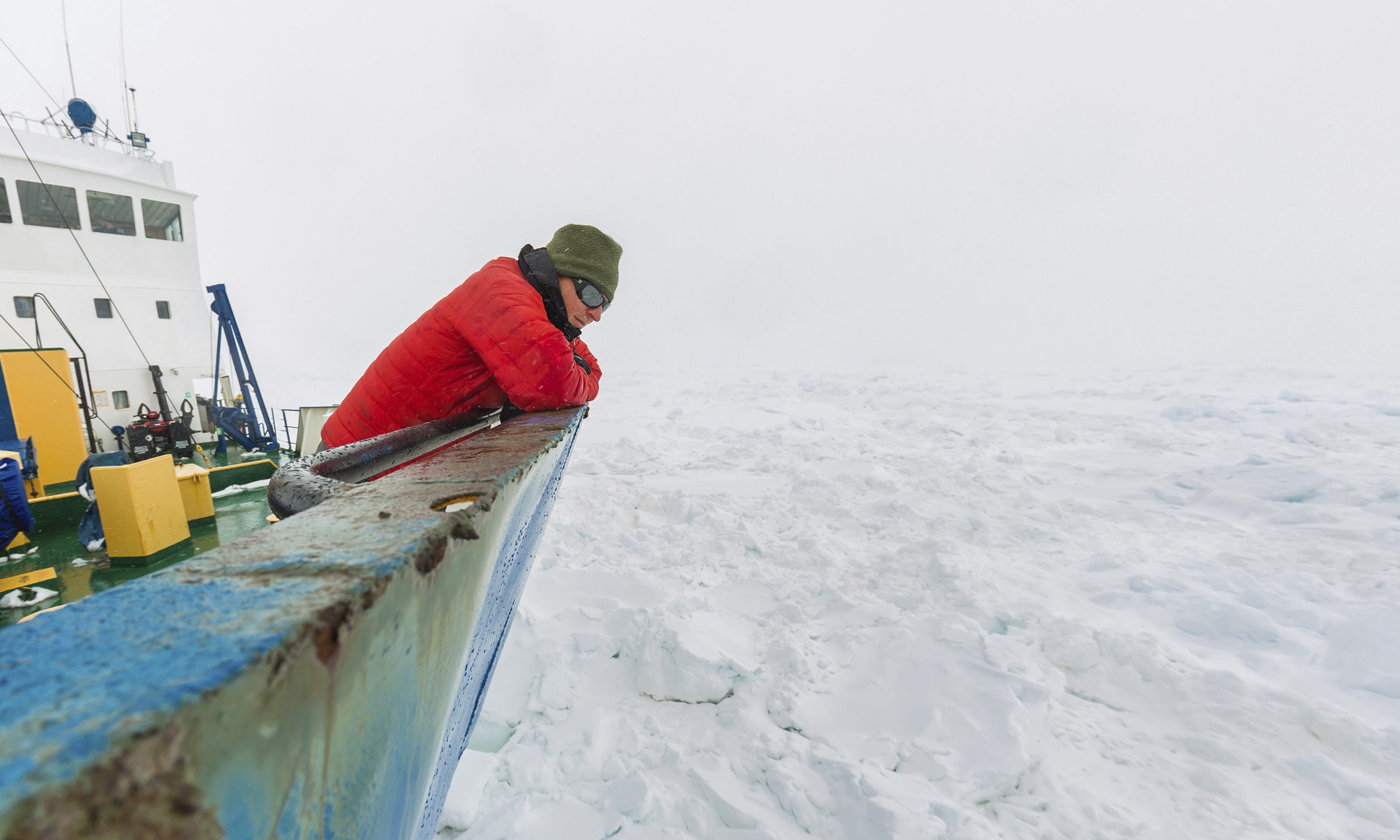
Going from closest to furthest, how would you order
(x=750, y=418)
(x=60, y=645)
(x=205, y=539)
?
(x=60, y=645) < (x=205, y=539) < (x=750, y=418)

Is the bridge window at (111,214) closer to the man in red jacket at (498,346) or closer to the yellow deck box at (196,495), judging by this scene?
the yellow deck box at (196,495)

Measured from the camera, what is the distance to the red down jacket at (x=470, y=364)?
198 cm

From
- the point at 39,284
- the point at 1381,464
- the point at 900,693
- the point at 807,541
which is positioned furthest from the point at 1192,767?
the point at 39,284

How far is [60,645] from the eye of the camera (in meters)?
0.34

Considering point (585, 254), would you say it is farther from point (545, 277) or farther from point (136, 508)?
point (136, 508)

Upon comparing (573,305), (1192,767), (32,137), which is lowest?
(1192,767)

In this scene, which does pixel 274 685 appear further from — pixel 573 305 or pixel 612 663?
pixel 612 663

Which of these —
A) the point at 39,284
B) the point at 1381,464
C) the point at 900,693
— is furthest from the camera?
the point at 39,284

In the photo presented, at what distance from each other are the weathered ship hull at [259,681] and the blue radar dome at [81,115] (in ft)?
51.8

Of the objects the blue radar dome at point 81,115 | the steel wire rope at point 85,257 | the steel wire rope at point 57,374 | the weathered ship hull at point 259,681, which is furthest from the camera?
the blue radar dome at point 81,115

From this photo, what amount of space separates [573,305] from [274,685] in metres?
2.13

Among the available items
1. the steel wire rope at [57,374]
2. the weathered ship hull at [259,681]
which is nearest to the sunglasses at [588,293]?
the weathered ship hull at [259,681]

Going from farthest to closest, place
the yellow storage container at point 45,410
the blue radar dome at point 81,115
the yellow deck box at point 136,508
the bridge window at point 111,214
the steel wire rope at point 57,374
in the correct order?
the blue radar dome at point 81,115, the bridge window at point 111,214, the steel wire rope at point 57,374, the yellow storage container at point 45,410, the yellow deck box at point 136,508

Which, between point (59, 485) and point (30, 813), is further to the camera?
point (59, 485)
